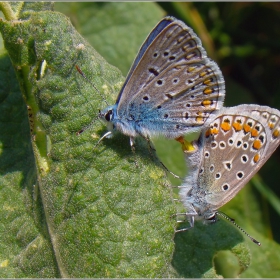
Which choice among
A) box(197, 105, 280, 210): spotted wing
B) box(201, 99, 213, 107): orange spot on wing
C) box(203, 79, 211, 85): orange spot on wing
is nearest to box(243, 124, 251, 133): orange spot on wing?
box(197, 105, 280, 210): spotted wing

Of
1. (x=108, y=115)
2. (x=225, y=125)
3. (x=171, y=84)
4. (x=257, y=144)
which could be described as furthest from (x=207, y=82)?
(x=108, y=115)

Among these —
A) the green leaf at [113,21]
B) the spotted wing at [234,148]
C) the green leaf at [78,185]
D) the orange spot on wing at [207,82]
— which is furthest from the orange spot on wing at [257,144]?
the green leaf at [113,21]

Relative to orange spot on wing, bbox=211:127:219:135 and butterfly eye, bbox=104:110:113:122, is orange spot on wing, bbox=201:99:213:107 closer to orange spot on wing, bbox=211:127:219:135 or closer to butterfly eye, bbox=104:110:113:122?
orange spot on wing, bbox=211:127:219:135

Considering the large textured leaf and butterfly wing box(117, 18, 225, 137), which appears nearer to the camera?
the large textured leaf

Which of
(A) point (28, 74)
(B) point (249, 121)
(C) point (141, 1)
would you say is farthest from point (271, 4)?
(A) point (28, 74)

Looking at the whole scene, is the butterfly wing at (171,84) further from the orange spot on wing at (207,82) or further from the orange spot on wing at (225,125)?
the orange spot on wing at (225,125)

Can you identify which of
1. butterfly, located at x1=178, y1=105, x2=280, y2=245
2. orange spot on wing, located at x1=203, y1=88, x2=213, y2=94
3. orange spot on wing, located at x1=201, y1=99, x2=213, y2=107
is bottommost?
butterfly, located at x1=178, y1=105, x2=280, y2=245

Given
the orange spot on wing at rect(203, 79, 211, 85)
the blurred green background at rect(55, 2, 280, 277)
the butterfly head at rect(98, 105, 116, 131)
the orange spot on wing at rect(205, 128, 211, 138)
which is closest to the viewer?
the butterfly head at rect(98, 105, 116, 131)

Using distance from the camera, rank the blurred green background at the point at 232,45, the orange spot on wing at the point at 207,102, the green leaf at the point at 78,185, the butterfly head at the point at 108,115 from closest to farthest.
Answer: the green leaf at the point at 78,185 → the butterfly head at the point at 108,115 → the orange spot on wing at the point at 207,102 → the blurred green background at the point at 232,45
